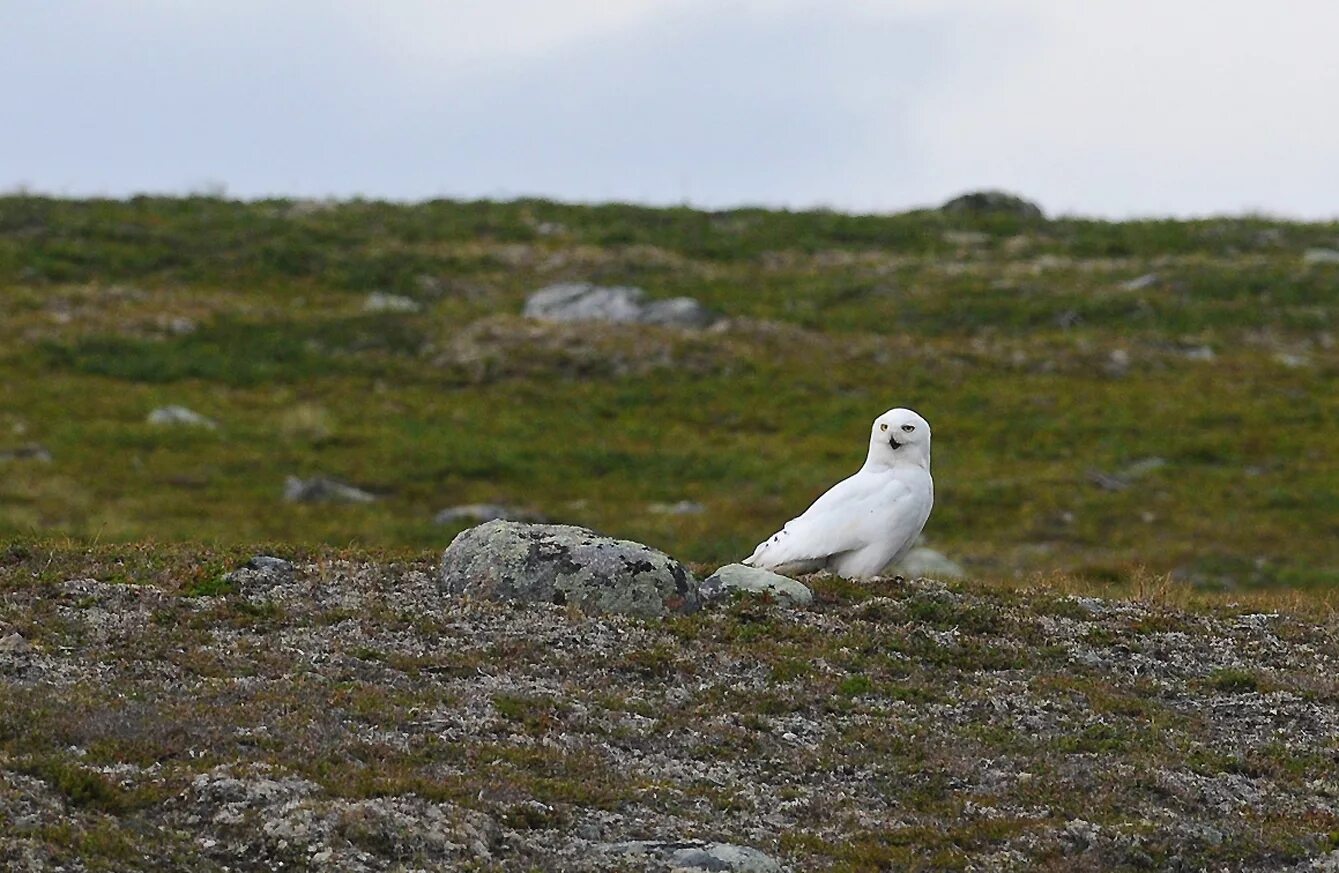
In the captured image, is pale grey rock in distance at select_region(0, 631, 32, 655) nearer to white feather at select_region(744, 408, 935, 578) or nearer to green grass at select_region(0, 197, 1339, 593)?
white feather at select_region(744, 408, 935, 578)

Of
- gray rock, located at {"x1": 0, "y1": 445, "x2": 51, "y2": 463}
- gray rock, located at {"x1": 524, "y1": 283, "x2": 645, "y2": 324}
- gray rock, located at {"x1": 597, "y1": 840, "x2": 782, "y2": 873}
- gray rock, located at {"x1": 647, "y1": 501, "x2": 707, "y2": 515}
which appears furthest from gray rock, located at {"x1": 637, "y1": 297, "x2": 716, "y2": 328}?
gray rock, located at {"x1": 597, "y1": 840, "x2": 782, "y2": 873}

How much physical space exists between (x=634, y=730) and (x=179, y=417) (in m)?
31.2

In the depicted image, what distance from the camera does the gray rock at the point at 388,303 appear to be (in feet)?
167

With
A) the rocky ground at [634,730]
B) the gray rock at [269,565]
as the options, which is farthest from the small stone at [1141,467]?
the gray rock at [269,565]

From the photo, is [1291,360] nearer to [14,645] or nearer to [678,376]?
[678,376]

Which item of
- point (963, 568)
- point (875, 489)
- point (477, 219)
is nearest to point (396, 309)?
point (477, 219)

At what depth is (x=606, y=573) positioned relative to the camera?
14.9m

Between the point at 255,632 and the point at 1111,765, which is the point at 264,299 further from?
the point at 1111,765

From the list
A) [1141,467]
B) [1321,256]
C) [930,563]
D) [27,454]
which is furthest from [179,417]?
[1321,256]

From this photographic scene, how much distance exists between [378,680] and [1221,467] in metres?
31.0

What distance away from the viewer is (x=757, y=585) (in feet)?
51.3

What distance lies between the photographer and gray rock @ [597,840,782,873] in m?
9.98

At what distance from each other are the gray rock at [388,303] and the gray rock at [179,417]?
9035mm

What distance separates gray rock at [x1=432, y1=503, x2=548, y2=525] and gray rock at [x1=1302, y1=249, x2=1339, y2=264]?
1100 inches
